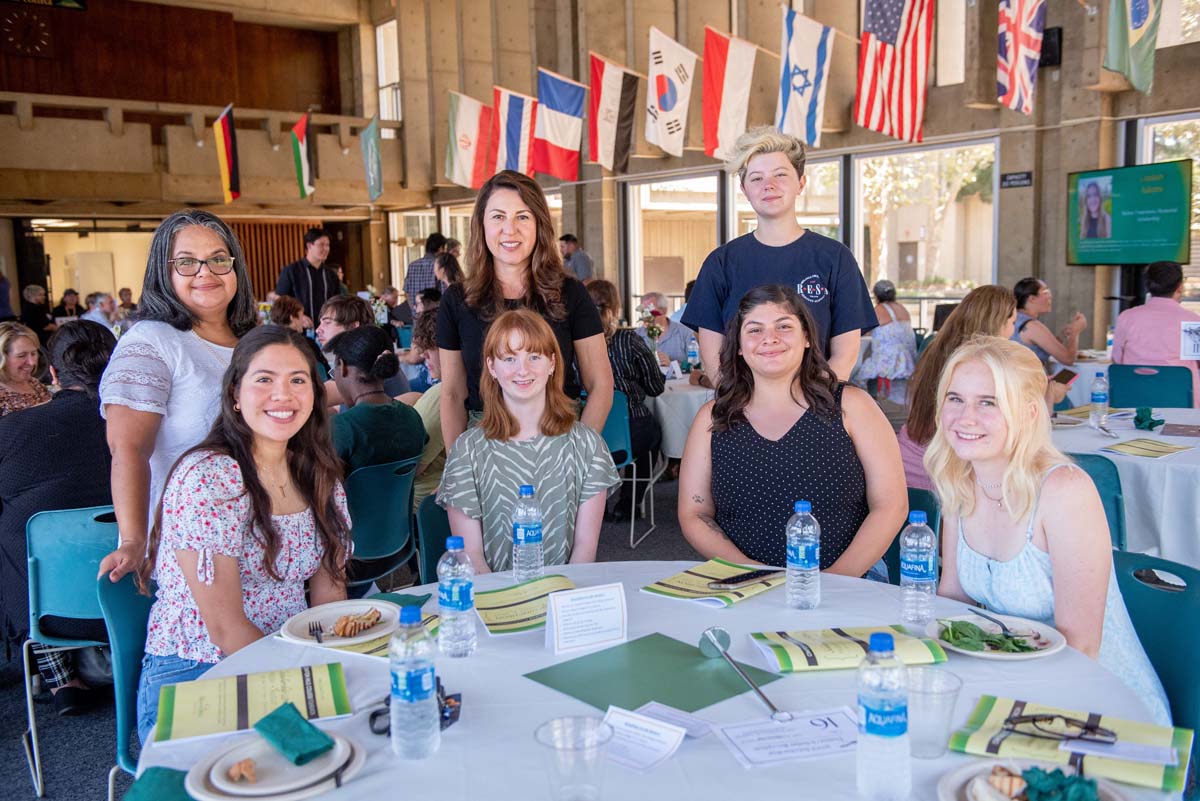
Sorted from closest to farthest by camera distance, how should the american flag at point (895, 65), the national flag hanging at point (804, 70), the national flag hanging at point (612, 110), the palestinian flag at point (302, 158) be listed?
1. the american flag at point (895, 65)
2. the national flag hanging at point (804, 70)
3. the national flag hanging at point (612, 110)
4. the palestinian flag at point (302, 158)

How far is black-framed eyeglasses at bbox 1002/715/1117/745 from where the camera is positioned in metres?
1.42

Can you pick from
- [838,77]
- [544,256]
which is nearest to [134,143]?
[838,77]

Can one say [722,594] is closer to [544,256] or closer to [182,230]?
[544,256]

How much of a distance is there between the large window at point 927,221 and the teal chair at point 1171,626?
8.29m

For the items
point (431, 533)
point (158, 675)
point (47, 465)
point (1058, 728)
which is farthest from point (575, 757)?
point (47, 465)

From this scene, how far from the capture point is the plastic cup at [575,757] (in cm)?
132

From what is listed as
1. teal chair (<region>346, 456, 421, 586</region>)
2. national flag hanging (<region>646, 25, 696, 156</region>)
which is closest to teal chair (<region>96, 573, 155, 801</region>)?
teal chair (<region>346, 456, 421, 586</region>)

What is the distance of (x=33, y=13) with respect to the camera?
17.0 meters

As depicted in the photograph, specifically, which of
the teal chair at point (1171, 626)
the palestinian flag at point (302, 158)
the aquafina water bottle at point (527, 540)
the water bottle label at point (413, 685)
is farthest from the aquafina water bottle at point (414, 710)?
the palestinian flag at point (302, 158)

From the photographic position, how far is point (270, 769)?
4.62 ft

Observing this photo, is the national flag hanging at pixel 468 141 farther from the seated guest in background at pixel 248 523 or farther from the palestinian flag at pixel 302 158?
the seated guest in background at pixel 248 523

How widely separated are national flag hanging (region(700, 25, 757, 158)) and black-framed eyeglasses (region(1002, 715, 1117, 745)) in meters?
8.49

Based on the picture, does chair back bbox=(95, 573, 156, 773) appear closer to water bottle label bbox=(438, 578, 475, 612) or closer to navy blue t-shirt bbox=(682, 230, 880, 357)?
water bottle label bbox=(438, 578, 475, 612)

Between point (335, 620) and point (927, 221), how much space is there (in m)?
9.66
